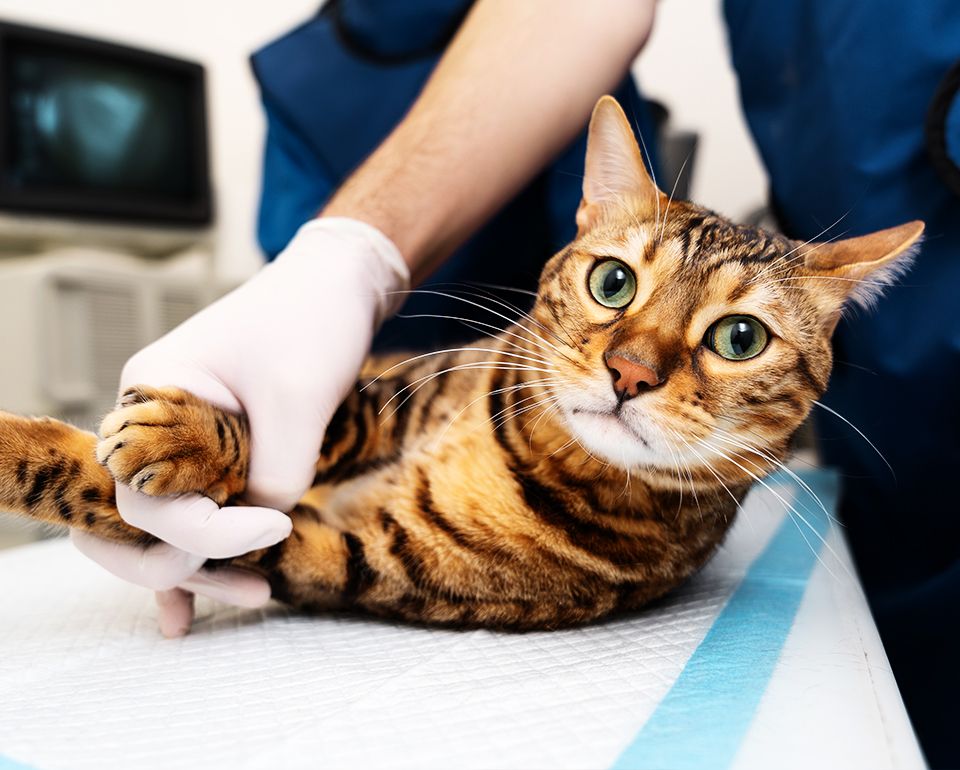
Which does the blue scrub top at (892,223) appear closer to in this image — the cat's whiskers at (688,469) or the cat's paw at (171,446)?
the cat's whiskers at (688,469)

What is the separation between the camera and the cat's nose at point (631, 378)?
2.18ft

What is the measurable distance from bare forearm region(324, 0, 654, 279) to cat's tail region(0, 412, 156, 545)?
0.44m

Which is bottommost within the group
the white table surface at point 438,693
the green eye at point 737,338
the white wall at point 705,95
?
the white table surface at point 438,693

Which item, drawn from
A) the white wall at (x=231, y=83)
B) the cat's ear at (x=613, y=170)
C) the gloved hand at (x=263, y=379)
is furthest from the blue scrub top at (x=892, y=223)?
the white wall at (x=231, y=83)

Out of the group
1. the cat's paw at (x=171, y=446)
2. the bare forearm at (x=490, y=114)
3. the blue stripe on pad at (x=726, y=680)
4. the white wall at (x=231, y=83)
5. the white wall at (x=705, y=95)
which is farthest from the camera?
the white wall at (x=231, y=83)

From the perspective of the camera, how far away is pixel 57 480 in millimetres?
662

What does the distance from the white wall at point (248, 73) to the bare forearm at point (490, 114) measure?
1.24 m

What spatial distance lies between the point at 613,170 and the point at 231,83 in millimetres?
2531

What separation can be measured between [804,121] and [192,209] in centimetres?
208

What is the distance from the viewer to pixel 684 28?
216cm

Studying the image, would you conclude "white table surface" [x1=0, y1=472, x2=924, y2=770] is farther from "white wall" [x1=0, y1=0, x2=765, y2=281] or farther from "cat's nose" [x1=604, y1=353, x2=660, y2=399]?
"white wall" [x1=0, y1=0, x2=765, y2=281]

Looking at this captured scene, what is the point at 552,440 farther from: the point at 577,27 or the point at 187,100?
the point at 187,100

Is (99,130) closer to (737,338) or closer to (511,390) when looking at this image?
(511,390)

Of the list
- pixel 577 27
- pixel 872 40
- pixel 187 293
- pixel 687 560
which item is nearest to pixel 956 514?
pixel 687 560
